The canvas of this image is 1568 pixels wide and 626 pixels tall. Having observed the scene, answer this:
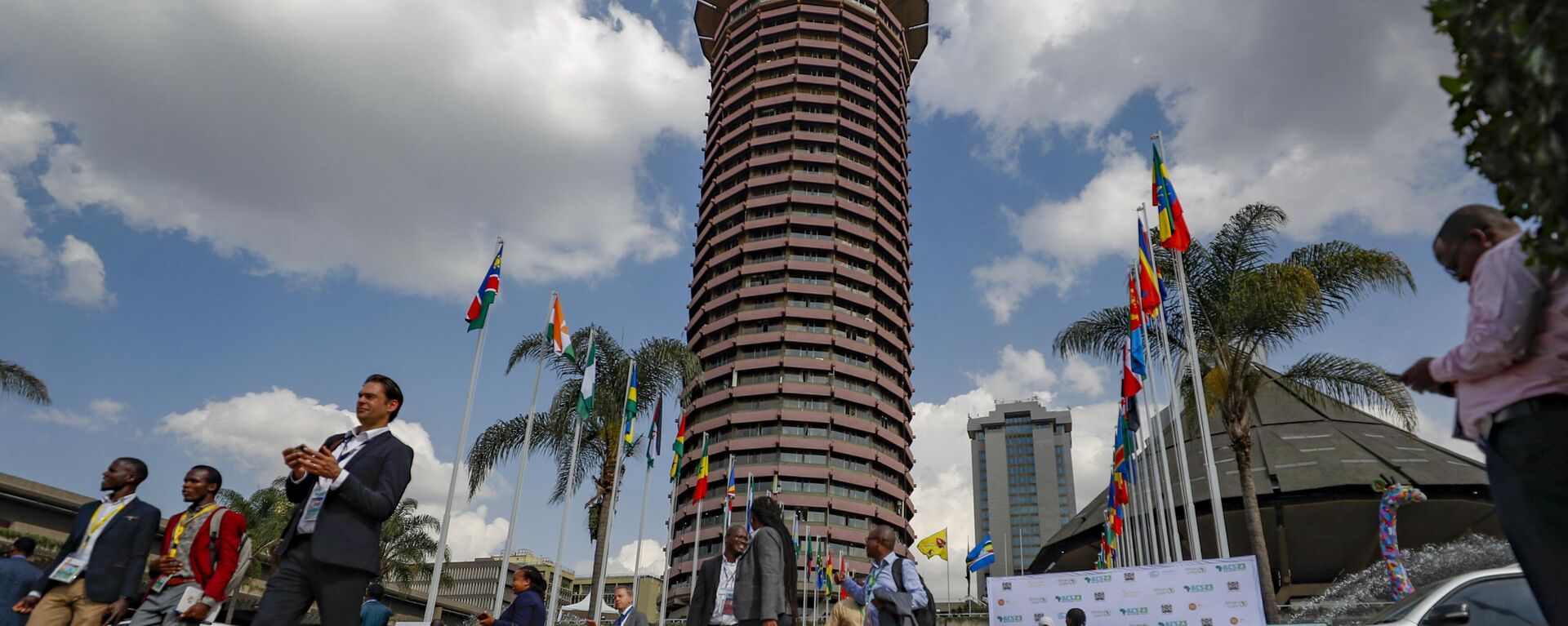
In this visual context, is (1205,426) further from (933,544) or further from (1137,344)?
(933,544)

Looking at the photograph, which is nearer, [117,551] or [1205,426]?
[117,551]

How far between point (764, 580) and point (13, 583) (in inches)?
233

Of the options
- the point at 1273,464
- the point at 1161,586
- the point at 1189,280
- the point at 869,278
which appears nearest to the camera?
the point at 1161,586

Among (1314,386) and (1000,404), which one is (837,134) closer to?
(1314,386)

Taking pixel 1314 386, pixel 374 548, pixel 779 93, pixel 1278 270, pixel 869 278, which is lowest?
pixel 374 548

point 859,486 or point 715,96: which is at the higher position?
point 715,96

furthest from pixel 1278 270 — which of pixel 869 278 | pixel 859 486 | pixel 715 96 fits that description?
pixel 715 96

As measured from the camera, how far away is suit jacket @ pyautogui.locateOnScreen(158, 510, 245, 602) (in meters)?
5.27

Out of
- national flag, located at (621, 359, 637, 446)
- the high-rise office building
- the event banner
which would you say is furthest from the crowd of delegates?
the high-rise office building

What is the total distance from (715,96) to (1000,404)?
11212 centimetres

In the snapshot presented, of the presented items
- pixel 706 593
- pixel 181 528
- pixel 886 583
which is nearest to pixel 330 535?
pixel 181 528

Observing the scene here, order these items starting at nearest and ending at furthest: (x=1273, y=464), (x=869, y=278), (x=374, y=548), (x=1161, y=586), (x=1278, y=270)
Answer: (x=374, y=548) < (x=1161, y=586) < (x=1278, y=270) < (x=1273, y=464) < (x=869, y=278)

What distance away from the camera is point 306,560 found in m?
3.89

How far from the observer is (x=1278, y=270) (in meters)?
18.0
